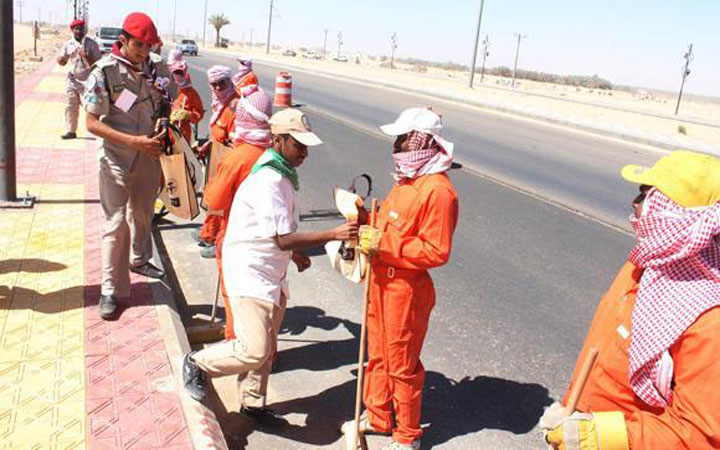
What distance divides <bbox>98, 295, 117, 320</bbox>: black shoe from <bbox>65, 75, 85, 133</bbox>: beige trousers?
8218 mm

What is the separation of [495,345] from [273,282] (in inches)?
95.9

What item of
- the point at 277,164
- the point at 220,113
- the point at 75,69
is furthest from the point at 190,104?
the point at 75,69

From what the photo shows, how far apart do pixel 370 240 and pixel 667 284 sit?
1.57 meters

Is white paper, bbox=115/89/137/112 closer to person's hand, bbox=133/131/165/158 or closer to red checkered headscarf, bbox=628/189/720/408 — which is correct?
person's hand, bbox=133/131/165/158

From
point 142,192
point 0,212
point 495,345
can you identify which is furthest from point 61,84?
point 495,345

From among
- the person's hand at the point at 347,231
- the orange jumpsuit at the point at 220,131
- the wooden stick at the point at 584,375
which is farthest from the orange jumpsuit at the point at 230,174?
the wooden stick at the point at 584,375

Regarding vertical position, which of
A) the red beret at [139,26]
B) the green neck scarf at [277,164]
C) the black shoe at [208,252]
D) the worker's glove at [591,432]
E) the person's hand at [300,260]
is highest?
the red beret at [139,26]

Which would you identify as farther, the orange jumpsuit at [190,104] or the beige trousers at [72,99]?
the beige trousers at [72,99]

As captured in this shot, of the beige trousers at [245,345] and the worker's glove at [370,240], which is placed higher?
the worker's glove at [370,240]

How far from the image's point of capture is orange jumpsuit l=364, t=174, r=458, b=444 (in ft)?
10.9

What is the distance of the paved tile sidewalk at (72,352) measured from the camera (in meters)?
3.39

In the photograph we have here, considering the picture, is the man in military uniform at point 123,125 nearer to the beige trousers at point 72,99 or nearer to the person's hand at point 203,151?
the person's hand at point 203,151

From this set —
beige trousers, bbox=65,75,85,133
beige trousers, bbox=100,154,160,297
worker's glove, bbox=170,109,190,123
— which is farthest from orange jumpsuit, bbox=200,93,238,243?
beige trousers, bbox=65,75,85,133

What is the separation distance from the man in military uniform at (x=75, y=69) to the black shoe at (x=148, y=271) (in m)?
5.81
